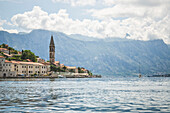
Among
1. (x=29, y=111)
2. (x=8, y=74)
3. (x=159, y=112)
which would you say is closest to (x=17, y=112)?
(x=29, y=111)

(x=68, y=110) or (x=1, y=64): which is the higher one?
(x=1, y=64)

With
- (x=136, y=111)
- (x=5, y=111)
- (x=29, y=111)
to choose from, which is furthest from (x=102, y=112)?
(x=5, y=111)

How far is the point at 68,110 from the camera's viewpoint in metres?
32.8

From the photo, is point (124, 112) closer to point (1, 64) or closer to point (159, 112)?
point (159, 112)

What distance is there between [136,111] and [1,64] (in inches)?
6970

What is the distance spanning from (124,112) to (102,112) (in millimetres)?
2535

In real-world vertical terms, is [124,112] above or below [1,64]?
below

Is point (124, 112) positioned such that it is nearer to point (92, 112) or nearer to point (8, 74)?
point (92, 112)

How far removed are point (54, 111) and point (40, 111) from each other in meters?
1.66

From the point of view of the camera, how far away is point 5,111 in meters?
31.5

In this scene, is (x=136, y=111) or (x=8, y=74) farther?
(x=8, y=74)

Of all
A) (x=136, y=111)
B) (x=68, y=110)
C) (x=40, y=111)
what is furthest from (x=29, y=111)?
(x=136, y=111)

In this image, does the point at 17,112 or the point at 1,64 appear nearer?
the point at 17,112

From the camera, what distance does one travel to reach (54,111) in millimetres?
31984
